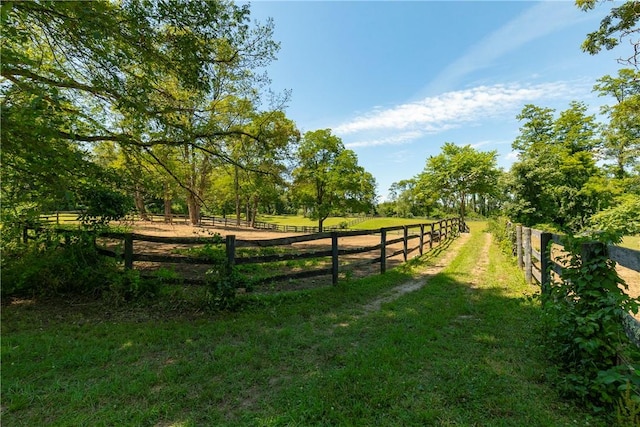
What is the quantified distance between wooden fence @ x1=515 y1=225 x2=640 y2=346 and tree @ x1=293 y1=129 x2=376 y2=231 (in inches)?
784

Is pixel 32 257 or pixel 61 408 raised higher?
pixel 32 257

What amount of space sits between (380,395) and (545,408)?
4.64 feet

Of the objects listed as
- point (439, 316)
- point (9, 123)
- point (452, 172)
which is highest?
point (452, 172)

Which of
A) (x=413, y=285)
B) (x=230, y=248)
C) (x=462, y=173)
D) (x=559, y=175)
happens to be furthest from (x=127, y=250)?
(x=462, y=173)

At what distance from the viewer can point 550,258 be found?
4.39 metres

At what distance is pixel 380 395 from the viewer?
275 cm

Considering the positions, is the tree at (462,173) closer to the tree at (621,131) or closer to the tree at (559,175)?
the tree at (559,175)

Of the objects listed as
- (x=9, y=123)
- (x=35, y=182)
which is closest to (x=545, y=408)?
(x=9, y=123)

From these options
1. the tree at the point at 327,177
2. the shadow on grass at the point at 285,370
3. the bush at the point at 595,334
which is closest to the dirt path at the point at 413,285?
the shadow on grass at the point at 285,370

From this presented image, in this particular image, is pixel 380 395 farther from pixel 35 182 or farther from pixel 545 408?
pixel 35 182

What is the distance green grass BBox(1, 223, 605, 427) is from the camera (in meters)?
2.52

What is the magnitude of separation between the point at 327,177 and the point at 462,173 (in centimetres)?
1673

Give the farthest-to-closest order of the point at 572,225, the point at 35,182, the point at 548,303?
1. the point at 572,225
2. the point at 35,182
3. the point at 548,303

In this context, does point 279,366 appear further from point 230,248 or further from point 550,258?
point 550,258
